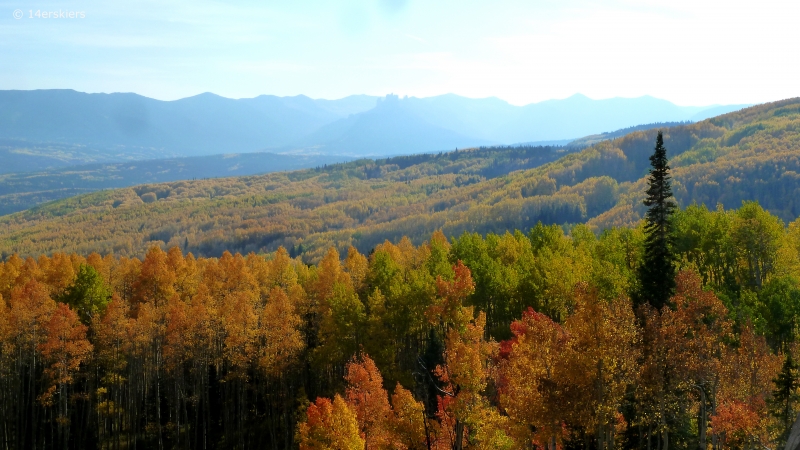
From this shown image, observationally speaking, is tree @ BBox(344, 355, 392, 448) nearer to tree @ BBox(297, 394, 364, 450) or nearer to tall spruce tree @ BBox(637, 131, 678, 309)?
tree @ BBox(297, 394, 364, 450)

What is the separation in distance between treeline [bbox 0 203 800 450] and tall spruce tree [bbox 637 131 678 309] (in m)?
1.78

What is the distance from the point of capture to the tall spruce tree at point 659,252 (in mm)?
45781

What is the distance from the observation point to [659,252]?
46.6 m

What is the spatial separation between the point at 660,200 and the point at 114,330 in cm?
5639

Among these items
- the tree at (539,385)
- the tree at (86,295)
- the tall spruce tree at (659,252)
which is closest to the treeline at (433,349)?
the tree at (539,385)

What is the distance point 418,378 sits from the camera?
6006 centimetres

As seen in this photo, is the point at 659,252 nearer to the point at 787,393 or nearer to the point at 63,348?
the point at 787,393

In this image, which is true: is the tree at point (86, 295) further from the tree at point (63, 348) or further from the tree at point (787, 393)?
the tree at point (787, 393)

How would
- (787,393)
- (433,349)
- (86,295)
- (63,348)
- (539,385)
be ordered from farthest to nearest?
(86,295) → (63,348) → (433,349) → (787,393) → (539,385)

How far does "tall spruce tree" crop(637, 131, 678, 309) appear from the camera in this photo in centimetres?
4578

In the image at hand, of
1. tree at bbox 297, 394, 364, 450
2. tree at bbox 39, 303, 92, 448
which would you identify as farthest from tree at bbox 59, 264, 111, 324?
tree at bbox 297, 394, 364, 450

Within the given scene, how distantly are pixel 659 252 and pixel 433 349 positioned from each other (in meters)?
21.1

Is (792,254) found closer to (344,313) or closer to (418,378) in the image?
(418,378)

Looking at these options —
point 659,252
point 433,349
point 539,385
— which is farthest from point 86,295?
point 659,252
